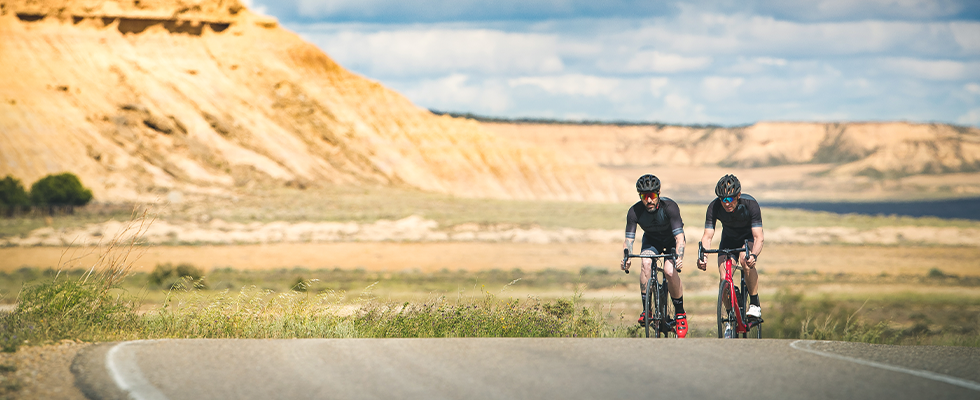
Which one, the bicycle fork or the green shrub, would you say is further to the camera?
the bicycle fork

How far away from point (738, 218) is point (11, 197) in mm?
52556

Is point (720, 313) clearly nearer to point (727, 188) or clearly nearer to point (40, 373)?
point (727, 188)

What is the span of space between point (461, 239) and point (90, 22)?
1859 inches

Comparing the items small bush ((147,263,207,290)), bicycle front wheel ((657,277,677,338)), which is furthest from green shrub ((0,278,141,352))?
small bush ((147,263,207,290))

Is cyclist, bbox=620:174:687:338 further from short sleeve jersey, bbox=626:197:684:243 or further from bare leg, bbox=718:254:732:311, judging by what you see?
bare leg, bbox=718:254:732:311

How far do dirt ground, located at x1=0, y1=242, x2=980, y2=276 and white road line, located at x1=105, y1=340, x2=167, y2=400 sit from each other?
28617mm

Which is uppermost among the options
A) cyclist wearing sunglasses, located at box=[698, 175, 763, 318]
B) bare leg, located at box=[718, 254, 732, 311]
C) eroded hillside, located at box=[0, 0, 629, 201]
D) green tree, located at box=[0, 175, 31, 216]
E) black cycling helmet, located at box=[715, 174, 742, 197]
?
eroded hillside, located at box=[0, 0, 629, 201]

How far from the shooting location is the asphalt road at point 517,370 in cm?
627

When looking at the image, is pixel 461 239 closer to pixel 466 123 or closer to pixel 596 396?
pixel 596 396

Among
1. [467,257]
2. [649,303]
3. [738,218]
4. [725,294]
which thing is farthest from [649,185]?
[467,257]

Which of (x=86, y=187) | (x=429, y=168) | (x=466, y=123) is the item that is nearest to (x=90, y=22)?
(x=86, y=187)

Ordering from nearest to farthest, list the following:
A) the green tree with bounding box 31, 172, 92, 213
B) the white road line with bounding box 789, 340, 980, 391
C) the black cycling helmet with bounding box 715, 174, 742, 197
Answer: the white road line with bounding box 789, 340, 980, 391 → the black cycling helmet with bounding box 715, 174, 742, 197 → the green tree with bounding box 31, 172, 92, 213

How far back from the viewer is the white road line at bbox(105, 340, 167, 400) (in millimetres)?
6094

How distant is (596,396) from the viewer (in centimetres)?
617
